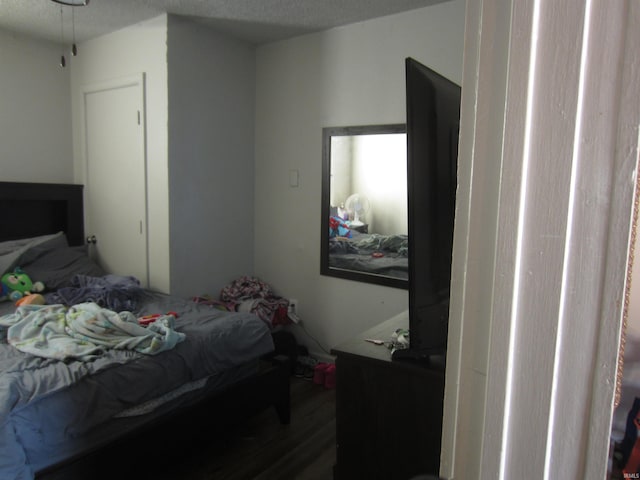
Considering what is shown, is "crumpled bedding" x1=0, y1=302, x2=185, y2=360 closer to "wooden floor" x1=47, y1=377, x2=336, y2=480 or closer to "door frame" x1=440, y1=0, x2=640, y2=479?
"wooden floor" x1=47, y1=377, x2=336, y2=480

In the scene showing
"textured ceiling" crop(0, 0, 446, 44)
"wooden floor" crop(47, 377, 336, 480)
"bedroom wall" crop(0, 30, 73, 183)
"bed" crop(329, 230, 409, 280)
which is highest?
"textured ceiling" crop(0, 0, 446, 44)

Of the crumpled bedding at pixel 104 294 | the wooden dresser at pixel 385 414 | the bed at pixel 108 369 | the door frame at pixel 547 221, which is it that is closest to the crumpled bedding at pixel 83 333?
the bed at pixel 108 369

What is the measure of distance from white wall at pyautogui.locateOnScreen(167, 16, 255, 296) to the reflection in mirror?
0.75 meters

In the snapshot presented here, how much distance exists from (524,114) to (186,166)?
3.08 meters

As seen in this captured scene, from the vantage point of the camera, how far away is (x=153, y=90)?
3.16 metres

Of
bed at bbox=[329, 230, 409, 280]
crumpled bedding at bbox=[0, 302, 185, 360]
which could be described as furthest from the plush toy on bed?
bed at bbox=[329, 230, 409, 280]

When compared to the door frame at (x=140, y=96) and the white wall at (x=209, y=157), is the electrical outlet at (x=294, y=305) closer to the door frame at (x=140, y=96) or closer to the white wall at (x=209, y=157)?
→ the white wall at (x=209, y=157)

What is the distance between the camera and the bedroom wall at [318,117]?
2945 mm

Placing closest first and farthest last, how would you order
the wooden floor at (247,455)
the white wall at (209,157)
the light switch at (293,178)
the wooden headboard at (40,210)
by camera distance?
the wooden floor at (247,455)
the white wall at (209,157)
the wooden headboard at (40,210)
the light switch at (293,178)

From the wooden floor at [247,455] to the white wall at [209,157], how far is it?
→ 1243mm

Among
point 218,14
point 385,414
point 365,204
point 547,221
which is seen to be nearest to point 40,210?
point 218,14

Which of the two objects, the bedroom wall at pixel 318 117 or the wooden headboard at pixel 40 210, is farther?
the wooden headboard at pixel 40 210

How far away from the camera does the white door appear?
3.32m

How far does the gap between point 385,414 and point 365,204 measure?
209 cm
